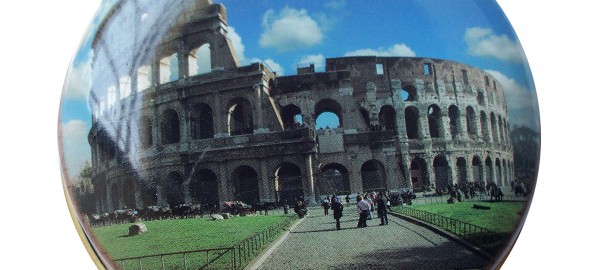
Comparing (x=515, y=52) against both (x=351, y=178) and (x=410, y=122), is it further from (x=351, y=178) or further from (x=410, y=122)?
(x=351, y=178)

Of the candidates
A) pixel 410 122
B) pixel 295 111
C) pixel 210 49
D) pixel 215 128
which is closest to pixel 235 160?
pixel 215 128

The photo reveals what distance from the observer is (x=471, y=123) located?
317 inches

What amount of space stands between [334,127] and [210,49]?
1.96m

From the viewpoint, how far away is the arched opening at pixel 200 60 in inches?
299

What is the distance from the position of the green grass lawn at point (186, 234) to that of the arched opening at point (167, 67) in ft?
6.01

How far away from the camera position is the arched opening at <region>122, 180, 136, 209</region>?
24.2ft

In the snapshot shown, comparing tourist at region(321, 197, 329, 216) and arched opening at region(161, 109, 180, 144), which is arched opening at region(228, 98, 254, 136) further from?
tourist at region(321, 197, 329, 216)

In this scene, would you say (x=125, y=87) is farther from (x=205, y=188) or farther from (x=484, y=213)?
(x=484, y=213)

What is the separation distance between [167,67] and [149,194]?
1661 millimetres

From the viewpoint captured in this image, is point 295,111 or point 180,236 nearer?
point 180,236

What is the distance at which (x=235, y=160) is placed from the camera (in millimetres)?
7449

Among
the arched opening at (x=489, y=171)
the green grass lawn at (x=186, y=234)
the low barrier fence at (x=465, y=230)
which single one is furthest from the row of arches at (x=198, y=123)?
the arched opening at (x=489, y=171)

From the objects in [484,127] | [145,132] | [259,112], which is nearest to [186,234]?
[145,132]

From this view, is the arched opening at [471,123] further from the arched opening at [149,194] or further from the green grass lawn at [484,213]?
the arched opening at [149,194]
